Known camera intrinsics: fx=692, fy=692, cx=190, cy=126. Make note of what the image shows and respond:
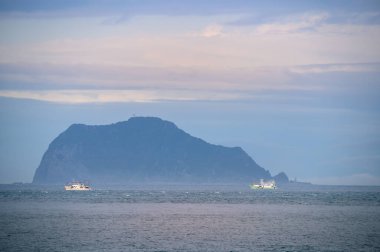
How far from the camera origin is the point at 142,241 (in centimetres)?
8381

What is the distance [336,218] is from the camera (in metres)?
128

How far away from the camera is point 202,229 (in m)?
101

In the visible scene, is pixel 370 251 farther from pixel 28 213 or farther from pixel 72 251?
pixel 28 213

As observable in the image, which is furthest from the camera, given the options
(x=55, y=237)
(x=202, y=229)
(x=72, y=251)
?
(x=202, y=229)

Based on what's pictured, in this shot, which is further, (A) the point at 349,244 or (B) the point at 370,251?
(A) the point at 349,244

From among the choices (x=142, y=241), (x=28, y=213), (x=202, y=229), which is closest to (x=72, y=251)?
(x=142, y=241)

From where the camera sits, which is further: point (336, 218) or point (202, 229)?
point (336, 218)

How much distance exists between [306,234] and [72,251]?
117 ft

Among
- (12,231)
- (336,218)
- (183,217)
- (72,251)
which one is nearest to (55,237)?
(12,231)

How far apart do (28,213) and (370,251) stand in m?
77.9

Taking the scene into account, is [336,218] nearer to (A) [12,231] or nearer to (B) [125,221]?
(B) [125,221]

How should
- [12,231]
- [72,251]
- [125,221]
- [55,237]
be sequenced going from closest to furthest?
[72,251]
[55,237]
[12,231]
[125,221]

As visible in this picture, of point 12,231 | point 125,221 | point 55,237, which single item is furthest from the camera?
point 125,221

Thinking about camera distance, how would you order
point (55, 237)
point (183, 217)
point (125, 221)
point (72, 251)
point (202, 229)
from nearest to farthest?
point (72, 251) < point (55, 237) < point (202, 229) < point (125, 221) < point (183, 217)
